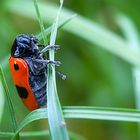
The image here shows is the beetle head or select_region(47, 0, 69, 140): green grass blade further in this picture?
the beetle head

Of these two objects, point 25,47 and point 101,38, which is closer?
point 25,47

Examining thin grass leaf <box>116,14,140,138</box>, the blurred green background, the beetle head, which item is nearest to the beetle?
the beetle head

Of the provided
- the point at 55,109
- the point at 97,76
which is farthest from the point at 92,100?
the point at 55,109

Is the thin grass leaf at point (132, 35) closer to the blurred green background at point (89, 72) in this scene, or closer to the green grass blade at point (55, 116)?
the blurred green background at point (89, 72)

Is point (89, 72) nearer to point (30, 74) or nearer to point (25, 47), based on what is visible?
point (25, 47)

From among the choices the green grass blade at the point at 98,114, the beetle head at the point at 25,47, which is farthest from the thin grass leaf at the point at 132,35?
the green grass blade at the point at 98,114

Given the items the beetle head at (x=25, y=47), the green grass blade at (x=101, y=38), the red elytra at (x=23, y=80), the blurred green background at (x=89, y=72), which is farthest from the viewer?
the blurred green background at (x=89, y=72)

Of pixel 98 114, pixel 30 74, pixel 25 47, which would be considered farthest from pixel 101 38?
pixel 98 114

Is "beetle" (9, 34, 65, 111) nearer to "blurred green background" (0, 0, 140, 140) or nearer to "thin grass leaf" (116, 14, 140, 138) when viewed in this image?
"thin grass leaf" (116, 14, 140, 138)
